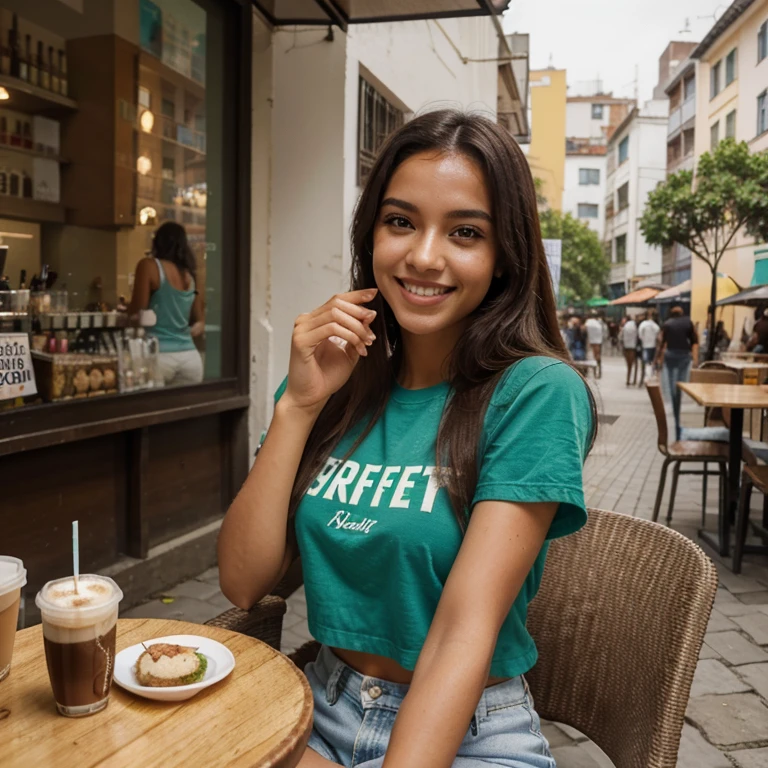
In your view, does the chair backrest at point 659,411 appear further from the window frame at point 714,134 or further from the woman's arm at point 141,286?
the window frame at point 714,134

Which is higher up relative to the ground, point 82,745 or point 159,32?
point 159,32

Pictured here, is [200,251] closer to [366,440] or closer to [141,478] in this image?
[141,478]

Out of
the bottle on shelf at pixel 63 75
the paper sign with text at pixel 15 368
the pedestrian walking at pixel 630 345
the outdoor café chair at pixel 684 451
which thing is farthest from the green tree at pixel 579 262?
the paper sign with text at pixel 15 368

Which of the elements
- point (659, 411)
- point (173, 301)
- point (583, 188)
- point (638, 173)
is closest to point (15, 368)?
point (173, 301)

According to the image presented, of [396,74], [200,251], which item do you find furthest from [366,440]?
[396,74]

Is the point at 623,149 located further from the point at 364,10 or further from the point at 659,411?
the point at 364,10

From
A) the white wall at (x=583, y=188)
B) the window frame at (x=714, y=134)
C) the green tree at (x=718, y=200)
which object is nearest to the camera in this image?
the green tree at (x=718, y=200)

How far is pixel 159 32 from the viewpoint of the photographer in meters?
4.62

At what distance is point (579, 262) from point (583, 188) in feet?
74.3

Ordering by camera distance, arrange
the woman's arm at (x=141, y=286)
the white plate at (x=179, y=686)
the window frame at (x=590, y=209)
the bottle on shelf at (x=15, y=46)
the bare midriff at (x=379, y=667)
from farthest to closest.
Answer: the window frame at (x=590, y=209)
the woman's arm at (x=141, y=286)
the bottle on shelf at (x=15, y=46)
the bare midriff at (x=379, y=667)
the white plate at (x=179, y=686)

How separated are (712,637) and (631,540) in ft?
8.79

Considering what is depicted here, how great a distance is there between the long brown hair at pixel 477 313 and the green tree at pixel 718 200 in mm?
15616

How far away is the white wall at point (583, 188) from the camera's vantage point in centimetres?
7212

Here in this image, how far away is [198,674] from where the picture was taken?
1295mm
